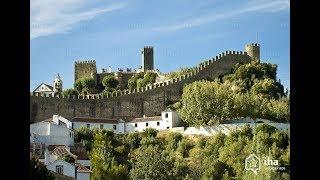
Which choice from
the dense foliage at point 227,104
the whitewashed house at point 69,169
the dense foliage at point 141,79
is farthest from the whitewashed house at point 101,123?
the whitewashed house at point 69,169

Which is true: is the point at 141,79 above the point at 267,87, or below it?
above

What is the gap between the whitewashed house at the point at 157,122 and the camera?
19781 mm

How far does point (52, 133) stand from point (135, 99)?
192 inches

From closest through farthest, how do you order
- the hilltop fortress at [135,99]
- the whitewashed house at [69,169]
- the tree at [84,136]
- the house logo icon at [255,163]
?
the house logo icon at [255,163] → the whitewashed house at [69,169] → the tree at [84,136] → the hilltop fortress at [135,99]

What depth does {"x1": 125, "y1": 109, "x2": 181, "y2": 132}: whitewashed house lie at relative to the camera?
19781 mm

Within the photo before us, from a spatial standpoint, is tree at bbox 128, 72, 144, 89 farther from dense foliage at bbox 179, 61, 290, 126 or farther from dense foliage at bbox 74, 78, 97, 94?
dense foliage at bbox 179, 61, 290, 126

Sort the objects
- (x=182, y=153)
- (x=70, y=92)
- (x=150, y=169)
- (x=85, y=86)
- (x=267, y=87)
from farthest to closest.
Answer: (x=85, y=86) < (x=70, y=92) < (x=267, y=87) < (x=182, y=153) < (x=150, y=169)

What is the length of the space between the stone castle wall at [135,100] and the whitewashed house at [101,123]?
1.39 feet

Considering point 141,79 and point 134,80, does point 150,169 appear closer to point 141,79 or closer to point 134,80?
point 141,79

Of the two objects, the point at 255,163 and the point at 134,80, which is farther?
the point at 134,80

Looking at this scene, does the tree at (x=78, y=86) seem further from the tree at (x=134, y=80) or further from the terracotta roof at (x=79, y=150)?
the terracotta roof at (x=79, y=150)

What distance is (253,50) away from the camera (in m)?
19.8

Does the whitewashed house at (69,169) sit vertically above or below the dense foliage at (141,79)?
below

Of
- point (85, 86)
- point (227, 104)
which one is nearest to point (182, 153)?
point (227, 104)
